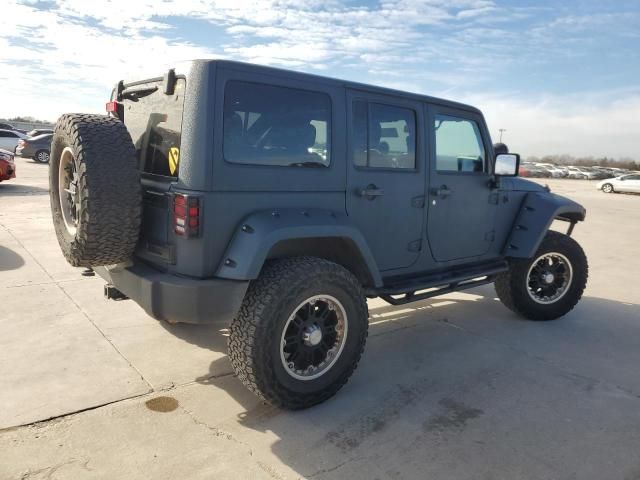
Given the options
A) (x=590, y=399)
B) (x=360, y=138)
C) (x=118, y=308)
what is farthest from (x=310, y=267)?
(x=118, y=308)

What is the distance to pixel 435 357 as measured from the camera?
4.09 m

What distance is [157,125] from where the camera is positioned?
315cm

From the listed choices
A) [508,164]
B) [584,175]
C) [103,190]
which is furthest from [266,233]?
[584,175]

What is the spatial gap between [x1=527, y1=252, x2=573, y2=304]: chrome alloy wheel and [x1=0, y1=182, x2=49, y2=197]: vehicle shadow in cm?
1197

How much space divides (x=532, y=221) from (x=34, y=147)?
2333 centimetres

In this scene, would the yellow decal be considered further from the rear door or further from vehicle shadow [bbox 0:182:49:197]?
vehicle shadow [bbox 0:182:49:197]

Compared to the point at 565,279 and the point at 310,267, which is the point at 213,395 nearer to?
the point at 310,267

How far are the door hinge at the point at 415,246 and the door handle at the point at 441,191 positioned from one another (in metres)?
0.40

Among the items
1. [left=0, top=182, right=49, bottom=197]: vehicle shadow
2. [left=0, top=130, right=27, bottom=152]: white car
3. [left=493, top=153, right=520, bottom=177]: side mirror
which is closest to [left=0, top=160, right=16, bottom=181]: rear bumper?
[left=0, top=182, right=49, bottom=197]: vehicle shadow

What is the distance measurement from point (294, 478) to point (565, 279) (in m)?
3.87

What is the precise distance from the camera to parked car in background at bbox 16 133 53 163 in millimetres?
22234

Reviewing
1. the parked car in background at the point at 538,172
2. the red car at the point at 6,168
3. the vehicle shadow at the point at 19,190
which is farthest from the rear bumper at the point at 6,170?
the parked car in background at the point at 538,172

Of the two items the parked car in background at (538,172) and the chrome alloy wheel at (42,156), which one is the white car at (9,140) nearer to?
the chrome alloy wheel at (42,156)

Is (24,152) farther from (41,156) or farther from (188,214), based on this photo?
(188,214)
